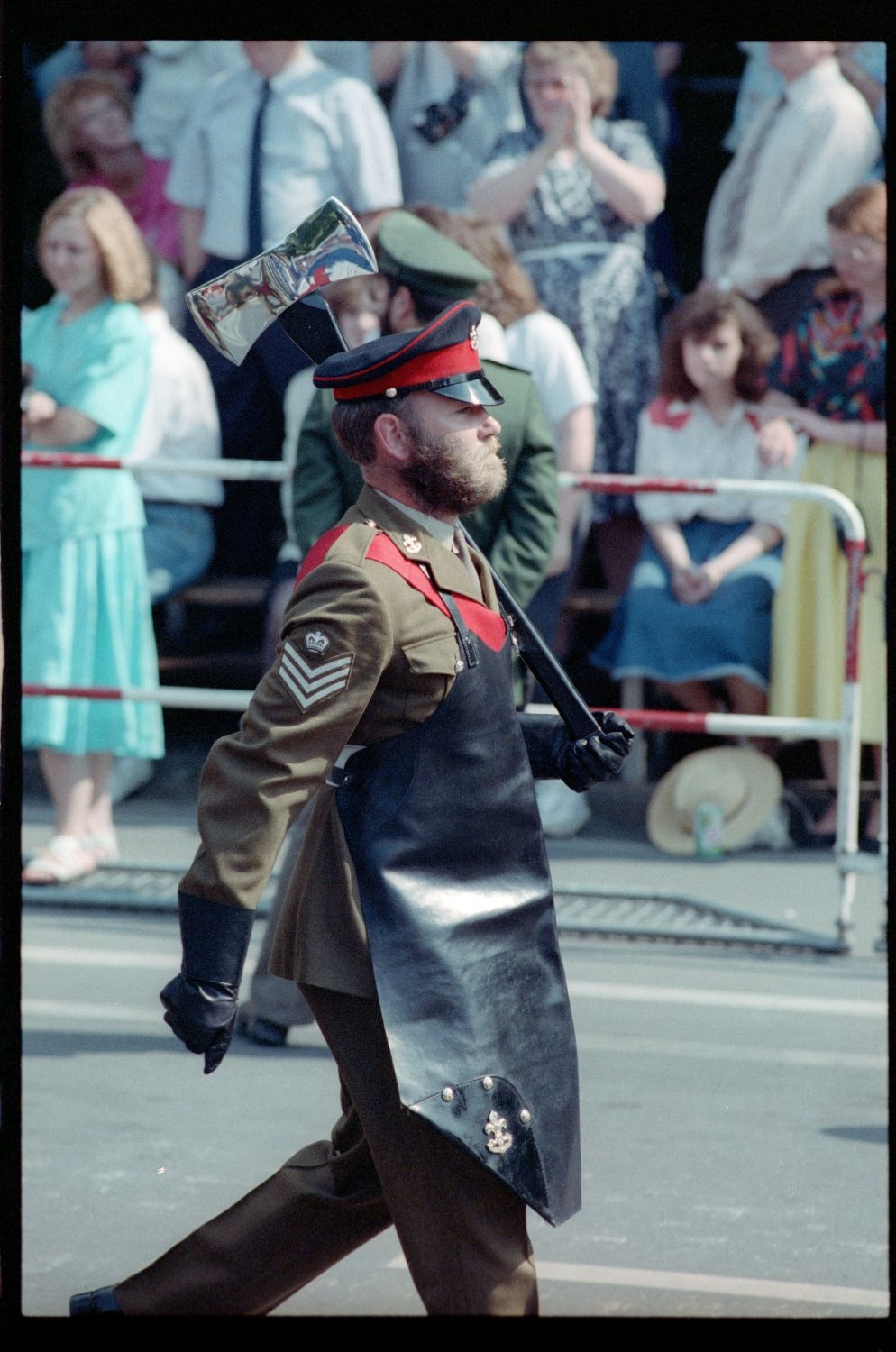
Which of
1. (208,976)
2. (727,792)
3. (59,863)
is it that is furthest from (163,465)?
(208,976)

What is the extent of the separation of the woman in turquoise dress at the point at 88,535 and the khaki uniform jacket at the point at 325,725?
171 inches

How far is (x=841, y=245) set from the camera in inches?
291

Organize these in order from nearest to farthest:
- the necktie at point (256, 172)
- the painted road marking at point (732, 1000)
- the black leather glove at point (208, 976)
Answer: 1. the black leather glove at point (208, 976)
2. the painted road marking at point (732, 1000)
3. the necktie at point (256, 172)

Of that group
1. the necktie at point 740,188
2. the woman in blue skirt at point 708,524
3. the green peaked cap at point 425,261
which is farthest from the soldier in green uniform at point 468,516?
the necktie at point 740,188

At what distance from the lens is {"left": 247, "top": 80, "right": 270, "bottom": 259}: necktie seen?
332 inches

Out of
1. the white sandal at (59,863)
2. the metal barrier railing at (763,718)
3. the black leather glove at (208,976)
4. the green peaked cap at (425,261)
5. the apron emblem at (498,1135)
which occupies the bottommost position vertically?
the white sandal at (59,863)

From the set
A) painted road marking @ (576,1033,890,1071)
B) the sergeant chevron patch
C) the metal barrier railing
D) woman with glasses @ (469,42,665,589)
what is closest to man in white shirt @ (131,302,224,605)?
the metal barrier railing

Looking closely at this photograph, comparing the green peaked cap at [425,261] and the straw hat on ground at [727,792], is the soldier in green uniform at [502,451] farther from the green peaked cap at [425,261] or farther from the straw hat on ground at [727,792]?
the straw hat on ground at [727,792]

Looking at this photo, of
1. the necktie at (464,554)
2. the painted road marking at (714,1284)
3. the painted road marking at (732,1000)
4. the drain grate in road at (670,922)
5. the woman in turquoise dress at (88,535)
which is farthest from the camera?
the woman in turquoise dress at (88,535)

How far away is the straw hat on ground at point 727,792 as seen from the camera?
25.5 ft

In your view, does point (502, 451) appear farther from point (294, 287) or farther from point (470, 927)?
point (470, 927)

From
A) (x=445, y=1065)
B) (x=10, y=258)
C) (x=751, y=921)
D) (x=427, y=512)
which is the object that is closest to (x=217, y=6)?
(x=10, y=258)

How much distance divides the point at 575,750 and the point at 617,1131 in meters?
1.83

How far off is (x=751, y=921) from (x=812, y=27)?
13.0 feet
